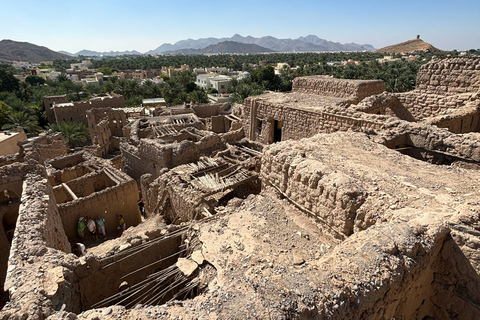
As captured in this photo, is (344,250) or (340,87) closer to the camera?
(344,250)

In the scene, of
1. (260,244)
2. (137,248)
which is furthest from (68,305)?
(260,244)

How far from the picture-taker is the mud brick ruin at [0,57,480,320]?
3.49 meters

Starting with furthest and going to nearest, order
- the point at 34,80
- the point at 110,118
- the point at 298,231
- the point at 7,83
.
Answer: the point at 34,80 → the point at 7,83 → the point at 110,118 → the point at 298,231

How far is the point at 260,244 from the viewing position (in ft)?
17.9

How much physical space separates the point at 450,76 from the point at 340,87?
5.38 m

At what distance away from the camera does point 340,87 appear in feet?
50.6

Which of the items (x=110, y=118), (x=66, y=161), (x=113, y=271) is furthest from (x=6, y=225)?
(x=110, y=118)

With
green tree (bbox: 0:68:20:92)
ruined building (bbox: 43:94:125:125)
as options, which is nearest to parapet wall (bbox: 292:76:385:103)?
ruined building (bbox: 43:94:125:125)

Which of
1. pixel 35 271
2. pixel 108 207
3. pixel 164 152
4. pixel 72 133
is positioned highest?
pixel 35 271

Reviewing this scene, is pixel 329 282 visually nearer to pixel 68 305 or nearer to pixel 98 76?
pixel 68 305

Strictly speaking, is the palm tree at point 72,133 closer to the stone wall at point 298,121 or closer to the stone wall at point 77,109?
the stone wall at point 77,109

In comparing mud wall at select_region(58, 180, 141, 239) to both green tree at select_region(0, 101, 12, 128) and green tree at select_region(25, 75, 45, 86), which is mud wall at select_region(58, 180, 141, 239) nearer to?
green tree at select_region(0, 101, 12, 128)

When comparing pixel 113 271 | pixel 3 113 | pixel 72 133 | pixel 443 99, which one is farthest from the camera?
pixel 3 113

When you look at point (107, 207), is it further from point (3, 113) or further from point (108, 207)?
point (3, 113)
